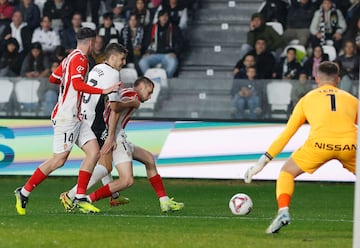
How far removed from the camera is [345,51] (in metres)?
24.2

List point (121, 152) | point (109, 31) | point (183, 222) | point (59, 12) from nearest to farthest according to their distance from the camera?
point (183, 222) < point (121, 152) < point (109, 31) < point (59, 12)

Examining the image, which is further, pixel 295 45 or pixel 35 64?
pixel 35 64

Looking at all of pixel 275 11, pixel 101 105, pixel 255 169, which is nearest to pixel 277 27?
pixel 275 11

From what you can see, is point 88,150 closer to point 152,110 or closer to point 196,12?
point 152,110

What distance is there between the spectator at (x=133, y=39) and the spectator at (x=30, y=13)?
195 centimetres

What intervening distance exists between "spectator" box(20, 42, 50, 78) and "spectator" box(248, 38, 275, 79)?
4.22 m

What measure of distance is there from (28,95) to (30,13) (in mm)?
3804

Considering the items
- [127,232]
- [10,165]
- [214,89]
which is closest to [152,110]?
[214,89]

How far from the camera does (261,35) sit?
987 inches

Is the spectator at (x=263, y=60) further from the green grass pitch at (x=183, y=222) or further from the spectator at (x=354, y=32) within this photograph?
the green grass pitch at (x=183, y=222)

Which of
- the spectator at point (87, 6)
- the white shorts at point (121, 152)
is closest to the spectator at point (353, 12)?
the spectator at point (87, 6)

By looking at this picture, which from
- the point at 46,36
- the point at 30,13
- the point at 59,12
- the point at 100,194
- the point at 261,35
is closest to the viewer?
the point at 100,194

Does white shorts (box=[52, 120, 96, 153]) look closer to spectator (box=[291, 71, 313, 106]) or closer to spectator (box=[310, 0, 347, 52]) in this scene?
spectator (box=[291, 71, 313, 106])

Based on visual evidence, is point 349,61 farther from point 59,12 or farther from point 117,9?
point 59,12
